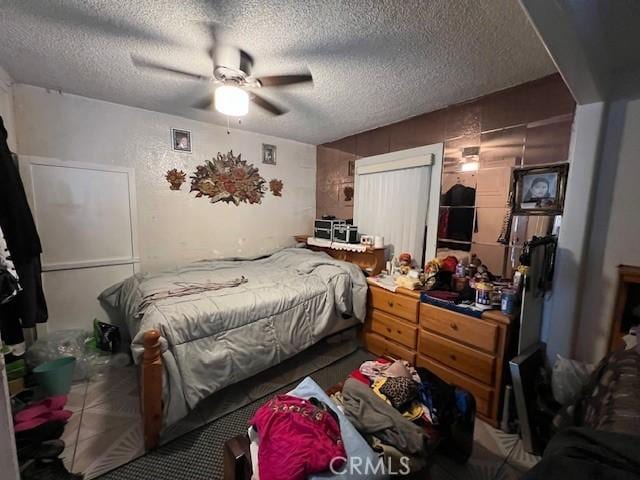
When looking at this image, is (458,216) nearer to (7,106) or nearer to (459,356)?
(459,356)

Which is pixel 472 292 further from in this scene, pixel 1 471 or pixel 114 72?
pixel 114 72

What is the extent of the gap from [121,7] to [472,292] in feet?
8.86

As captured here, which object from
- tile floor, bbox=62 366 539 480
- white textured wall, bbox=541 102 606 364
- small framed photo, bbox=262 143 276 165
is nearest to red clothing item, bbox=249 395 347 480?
tile floor, bbox=62 366 539 480

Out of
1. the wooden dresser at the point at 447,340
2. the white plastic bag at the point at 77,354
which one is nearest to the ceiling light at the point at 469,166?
the wooden dresser at the point at 447,340

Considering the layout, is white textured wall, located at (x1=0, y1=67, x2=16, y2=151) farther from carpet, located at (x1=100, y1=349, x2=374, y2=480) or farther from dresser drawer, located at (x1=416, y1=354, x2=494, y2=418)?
dresser drawer, located at (x1=416, y1=354, x2=494, y2=418)

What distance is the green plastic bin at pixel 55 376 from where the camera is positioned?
1778 mm

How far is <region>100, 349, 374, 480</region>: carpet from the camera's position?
134 centimetres

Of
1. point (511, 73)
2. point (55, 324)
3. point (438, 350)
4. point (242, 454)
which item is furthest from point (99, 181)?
point (511, 73)

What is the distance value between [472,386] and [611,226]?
133 centimetres

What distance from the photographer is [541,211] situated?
1797 mm

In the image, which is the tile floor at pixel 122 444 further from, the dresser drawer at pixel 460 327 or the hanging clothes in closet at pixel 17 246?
the hanging clothes in closet at pixel 17 246

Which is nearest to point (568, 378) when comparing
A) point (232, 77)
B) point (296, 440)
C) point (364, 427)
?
point (364, 427)

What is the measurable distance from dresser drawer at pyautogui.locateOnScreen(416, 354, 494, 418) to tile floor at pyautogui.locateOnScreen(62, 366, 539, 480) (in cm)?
11

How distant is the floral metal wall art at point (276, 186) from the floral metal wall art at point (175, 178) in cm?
103
